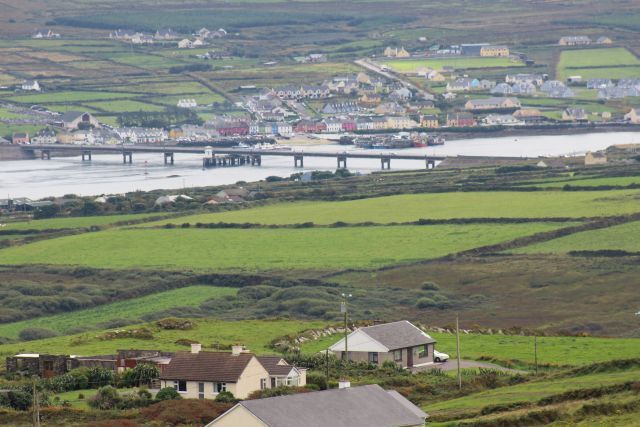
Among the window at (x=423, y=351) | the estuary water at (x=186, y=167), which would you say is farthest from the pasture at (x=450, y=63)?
the window at (x=423, y=351)

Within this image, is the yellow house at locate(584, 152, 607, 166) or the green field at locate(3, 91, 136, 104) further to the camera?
the green field at locate(3, 91, 136, 104)

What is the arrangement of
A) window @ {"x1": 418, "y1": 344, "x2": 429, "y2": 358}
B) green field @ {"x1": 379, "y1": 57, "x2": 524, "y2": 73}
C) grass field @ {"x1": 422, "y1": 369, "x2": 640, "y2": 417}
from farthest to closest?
green field @ {"x1": 379, "y1": 57, "x2": 524, "y2": 73} < window @ {"x1": 418, "y1": 344, "x2": 429, "y2": 358} < grass field @ {"x1": 422, "y1": 369, "x2": 640, "y2": 417}

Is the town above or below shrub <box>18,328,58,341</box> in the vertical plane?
above

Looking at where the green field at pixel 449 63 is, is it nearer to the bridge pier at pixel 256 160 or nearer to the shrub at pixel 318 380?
the bridge pier at pixel 256 160

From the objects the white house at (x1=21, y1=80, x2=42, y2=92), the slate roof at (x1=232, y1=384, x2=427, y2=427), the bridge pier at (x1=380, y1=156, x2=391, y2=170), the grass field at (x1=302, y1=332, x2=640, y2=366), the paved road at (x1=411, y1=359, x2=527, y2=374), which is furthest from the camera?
the white house at (x1=21, y1=80, x2=42, y2=92)

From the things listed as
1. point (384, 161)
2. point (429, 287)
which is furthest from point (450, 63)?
point (429, 287)

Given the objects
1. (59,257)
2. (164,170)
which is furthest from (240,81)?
(59,257)

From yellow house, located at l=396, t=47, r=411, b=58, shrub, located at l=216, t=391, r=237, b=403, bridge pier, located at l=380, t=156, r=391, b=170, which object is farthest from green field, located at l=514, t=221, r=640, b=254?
yellow house, located at l=396, t=47, r=411, b=58

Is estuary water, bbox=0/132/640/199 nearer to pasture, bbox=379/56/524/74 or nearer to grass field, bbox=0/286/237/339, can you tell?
pasture, bbox=379/56/524/74
